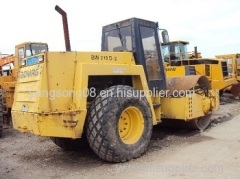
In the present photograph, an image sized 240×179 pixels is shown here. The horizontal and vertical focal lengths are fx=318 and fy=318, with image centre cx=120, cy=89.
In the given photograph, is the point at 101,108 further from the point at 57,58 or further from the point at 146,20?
the point at 146,20

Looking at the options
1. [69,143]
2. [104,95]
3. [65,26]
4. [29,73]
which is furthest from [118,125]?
[65,26]

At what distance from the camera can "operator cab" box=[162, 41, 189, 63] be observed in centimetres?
1322

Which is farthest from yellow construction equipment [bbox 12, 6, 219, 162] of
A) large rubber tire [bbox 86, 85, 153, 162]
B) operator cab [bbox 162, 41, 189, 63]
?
operator cab [bbox 162, 41, 189, 63]

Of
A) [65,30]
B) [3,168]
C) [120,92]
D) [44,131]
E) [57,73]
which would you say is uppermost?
[65,30]

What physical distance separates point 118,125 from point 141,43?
178cm

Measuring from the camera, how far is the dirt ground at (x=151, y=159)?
14.5ft

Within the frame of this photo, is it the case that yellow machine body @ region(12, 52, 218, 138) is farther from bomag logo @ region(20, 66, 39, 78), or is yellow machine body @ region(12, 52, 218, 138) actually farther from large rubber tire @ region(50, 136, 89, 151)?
large rubber tire @ region(50, 136, 89, 151)

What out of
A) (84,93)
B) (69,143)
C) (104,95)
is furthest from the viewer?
(69,143)

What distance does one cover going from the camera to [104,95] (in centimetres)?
482

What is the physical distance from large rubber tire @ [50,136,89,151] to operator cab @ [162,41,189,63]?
7876mm

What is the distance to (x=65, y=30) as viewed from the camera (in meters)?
4.97

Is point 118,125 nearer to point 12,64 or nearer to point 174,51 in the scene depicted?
point 12,64

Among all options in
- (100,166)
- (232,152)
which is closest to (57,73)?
(100,166)

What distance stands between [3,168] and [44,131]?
1.13m
